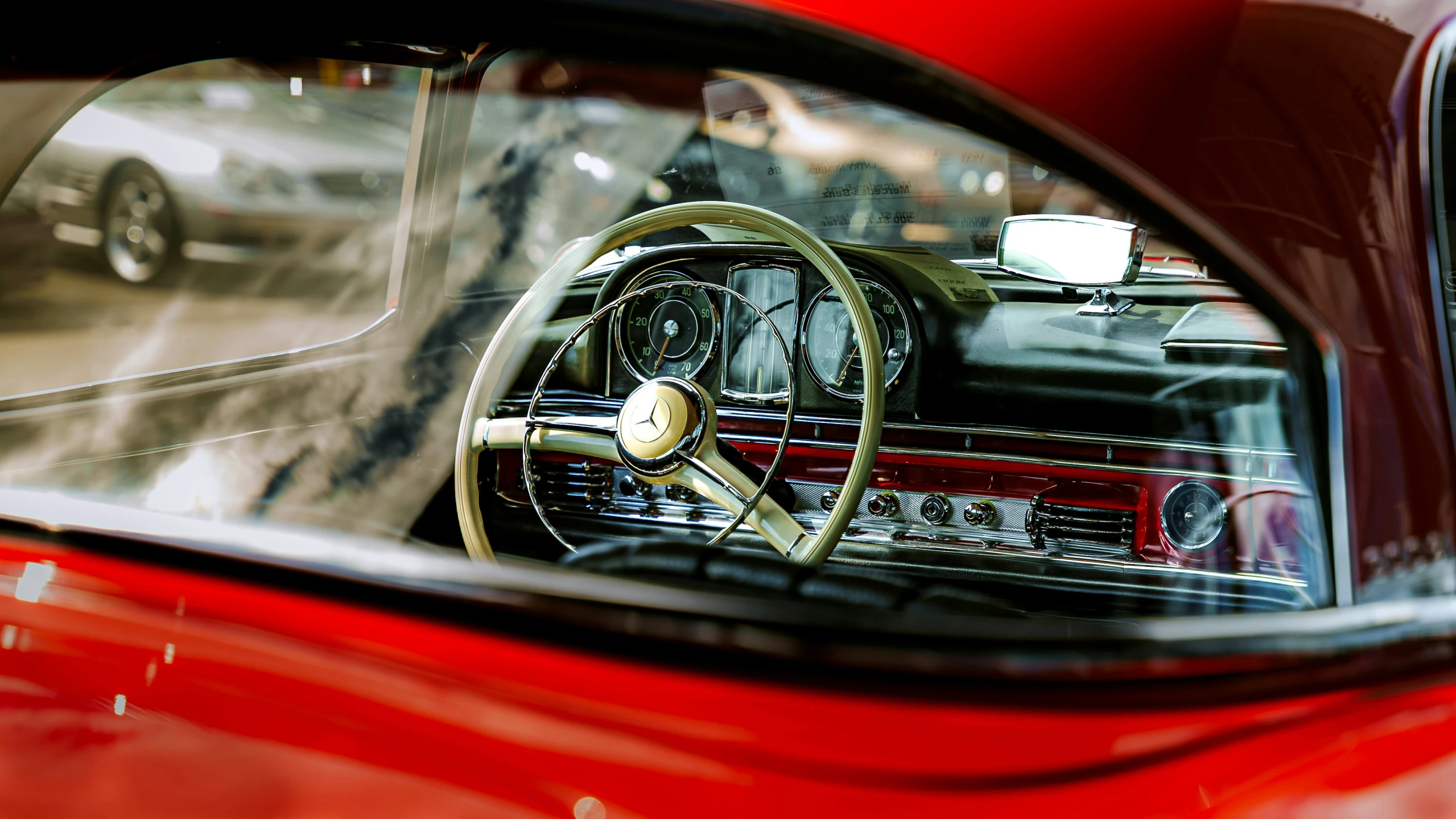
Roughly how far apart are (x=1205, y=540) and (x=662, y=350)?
1.10m

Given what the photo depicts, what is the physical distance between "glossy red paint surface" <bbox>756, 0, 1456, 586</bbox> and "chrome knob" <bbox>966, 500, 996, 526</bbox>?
1.02 m

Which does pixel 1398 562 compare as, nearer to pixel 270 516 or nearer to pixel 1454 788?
pixel 1454 788

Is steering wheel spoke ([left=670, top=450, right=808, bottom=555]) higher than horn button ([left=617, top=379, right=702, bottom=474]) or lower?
lower

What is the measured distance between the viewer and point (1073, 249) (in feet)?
4.15

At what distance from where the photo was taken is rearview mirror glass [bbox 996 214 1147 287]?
3.48ft

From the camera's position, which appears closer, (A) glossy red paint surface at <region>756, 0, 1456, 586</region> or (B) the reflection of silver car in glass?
(A) glossy red paint surface at <region>756, 0, 1456, 586</region>

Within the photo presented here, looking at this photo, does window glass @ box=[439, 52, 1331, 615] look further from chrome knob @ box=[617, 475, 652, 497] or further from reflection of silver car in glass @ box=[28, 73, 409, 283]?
reflection of silver car in glass @ box=[28, 73, 409, 283]

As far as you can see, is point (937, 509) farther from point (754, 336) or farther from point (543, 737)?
point (543, 737)

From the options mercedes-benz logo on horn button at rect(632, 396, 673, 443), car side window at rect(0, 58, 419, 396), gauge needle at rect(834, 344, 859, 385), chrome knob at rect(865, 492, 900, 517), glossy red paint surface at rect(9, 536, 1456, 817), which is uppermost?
car side window at rect(0, 58, 419, 396)

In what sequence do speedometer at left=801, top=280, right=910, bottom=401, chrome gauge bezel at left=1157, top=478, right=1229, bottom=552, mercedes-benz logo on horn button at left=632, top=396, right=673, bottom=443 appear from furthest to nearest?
speedometer at left=801, top=280, right=910, bottom=401, mercedes-benz logo on horn button at left=632, top=396, right=673, bottom=443, chrome gauge bezel at left=1157, top=478, right=1229, bottom=552

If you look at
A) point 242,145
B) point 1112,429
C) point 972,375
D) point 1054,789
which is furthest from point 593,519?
point 242,145

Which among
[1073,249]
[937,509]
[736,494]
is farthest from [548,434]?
[1073,249]

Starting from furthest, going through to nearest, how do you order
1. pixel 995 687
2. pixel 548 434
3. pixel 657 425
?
pixel 548 434 < pixel 657 425 < pixel 995 687

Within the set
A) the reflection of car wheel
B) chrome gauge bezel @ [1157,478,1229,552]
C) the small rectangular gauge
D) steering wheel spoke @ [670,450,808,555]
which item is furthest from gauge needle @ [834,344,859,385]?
the reflection of car wheel
